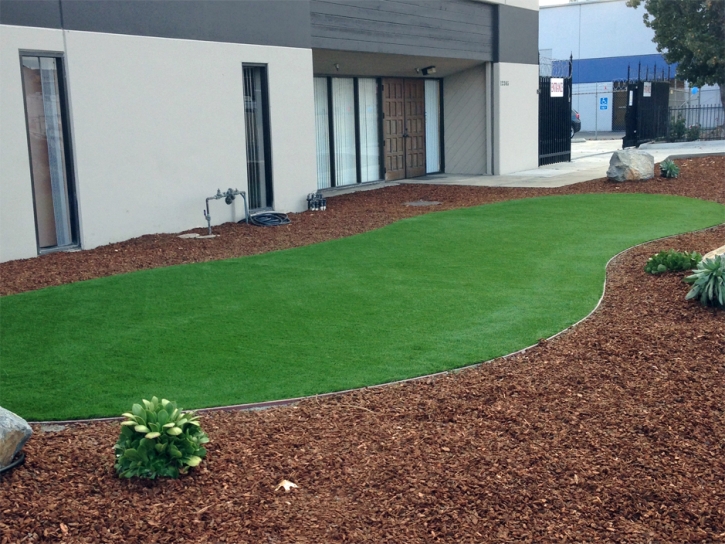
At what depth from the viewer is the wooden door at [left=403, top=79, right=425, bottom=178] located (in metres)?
20.3

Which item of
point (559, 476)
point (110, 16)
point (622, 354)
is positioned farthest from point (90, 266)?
point (559, 476)

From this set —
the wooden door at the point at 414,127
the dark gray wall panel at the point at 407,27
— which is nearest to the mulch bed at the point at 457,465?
the dark gray wall panel at the point at 407,27

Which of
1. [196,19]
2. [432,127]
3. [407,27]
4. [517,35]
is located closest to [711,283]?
[196,19]

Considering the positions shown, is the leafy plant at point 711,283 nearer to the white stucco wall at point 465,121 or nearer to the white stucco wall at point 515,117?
the white stucco wall at point 515,117

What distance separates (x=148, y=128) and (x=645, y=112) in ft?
73.3

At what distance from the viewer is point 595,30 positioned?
4600 centimetres

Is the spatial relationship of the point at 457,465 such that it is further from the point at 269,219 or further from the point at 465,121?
the point at 465,121

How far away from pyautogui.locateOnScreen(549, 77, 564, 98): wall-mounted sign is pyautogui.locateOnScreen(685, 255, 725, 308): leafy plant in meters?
17.5

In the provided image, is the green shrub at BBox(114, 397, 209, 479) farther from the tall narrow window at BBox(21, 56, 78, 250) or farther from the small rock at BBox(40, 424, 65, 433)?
the tall narrow window at BBox(21, 56, 78, 250)

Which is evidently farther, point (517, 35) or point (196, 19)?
point (517, 35)

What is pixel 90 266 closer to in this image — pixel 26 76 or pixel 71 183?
pixel 71 183

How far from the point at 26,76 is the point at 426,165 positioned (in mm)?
13044

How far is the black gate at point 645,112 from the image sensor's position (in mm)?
27688

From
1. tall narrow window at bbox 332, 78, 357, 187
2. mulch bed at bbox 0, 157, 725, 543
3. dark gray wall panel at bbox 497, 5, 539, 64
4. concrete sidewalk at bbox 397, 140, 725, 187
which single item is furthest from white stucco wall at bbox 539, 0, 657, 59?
mulch bed at bbox 0, 157, 725, 543
